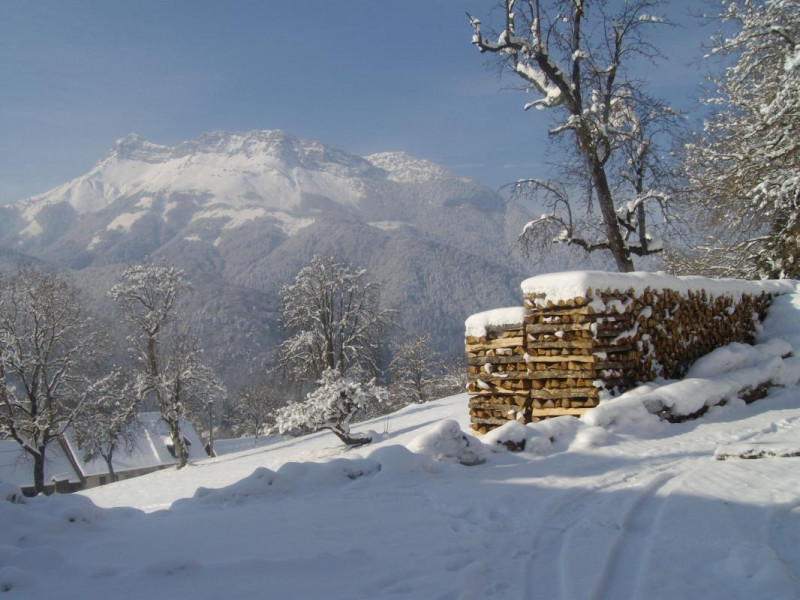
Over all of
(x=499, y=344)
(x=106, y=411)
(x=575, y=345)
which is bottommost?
(x=106, y=411)

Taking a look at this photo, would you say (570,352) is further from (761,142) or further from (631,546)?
(761,142)

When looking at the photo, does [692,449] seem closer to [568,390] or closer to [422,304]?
[568,390]

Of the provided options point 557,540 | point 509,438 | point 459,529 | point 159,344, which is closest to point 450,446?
point 509,438

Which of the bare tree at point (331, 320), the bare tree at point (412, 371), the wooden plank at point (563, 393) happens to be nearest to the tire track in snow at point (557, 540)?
the wooden plank at point (563, 393)

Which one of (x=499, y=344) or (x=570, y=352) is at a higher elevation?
(x=499, y=344)

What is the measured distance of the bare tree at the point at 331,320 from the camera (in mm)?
28969

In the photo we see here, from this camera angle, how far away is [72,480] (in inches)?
Result: 1453

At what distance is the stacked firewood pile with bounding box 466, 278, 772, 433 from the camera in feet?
25.6

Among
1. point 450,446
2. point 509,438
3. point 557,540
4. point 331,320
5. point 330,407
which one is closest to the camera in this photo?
point 557,540

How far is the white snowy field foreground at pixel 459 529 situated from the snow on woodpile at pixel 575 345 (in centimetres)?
140

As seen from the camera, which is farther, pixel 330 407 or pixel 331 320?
pixel 331 320

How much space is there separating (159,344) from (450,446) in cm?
2679

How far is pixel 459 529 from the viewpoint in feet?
13.0

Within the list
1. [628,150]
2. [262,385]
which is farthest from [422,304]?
[628,150]
